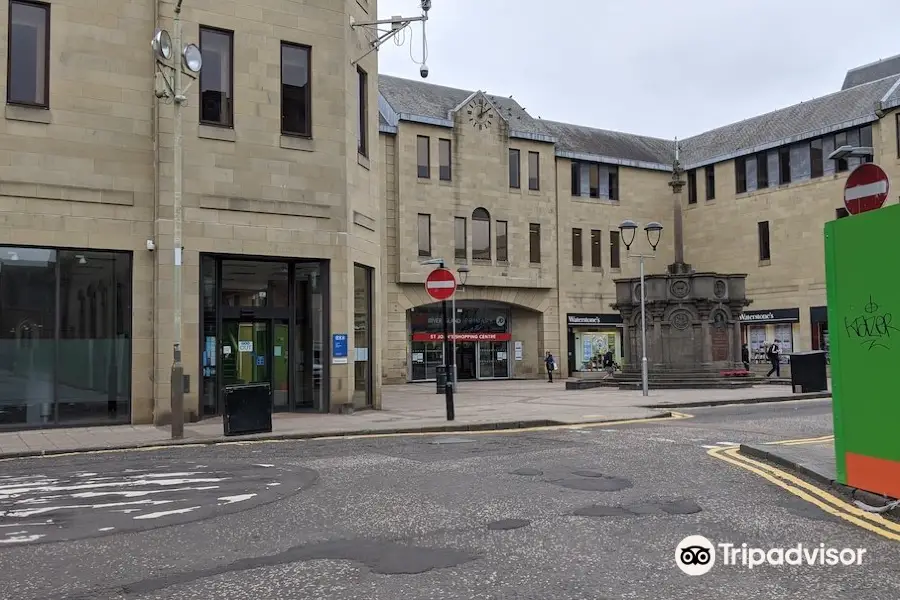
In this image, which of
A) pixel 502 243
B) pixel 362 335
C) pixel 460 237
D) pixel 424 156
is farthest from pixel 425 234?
pixel 362 335

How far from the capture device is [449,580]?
5234mm

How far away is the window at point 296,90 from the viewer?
18578 mm

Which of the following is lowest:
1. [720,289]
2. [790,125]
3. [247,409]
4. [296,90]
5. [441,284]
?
[247,409]

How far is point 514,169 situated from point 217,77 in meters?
27.4

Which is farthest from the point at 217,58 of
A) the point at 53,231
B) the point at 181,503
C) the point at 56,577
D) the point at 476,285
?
the point at 476,285

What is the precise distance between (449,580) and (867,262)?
4.64 meters

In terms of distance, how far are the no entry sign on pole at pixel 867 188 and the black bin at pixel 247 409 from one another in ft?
33.3

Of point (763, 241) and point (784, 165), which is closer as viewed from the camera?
point (784, 165)

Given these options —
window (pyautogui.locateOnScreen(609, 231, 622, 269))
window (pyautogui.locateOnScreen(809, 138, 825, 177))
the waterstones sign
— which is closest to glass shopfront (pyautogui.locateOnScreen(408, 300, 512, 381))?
window (pyautogui.locateOnScreen(609, 231, 622, 269))

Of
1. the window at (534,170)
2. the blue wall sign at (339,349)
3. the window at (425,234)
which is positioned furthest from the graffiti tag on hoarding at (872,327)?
the window at (534,170)

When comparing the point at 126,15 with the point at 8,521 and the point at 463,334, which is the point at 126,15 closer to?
the point at 8,521

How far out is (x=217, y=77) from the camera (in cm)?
1780

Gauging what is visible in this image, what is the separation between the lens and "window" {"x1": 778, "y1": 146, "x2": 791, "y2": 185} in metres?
43.7

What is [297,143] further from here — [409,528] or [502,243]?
[502,243]
